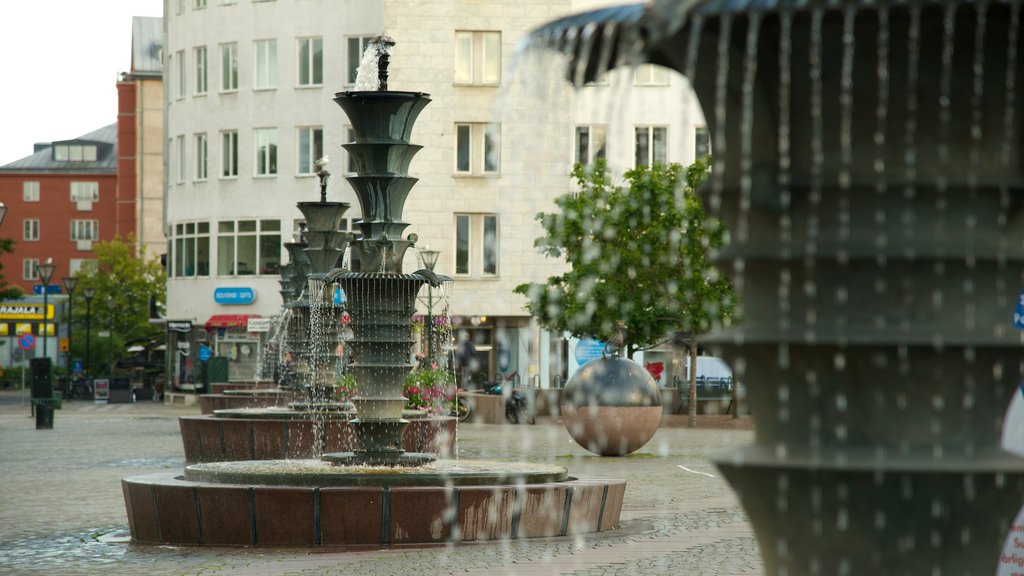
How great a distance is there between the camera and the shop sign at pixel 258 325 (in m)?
58.5

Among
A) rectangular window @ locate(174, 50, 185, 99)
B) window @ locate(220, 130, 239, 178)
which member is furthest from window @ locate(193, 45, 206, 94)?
window @ locate(220, 130, 239, 178)

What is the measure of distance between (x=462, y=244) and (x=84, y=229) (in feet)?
235

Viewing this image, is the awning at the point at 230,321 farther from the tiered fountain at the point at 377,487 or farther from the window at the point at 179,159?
the tiered fountain at the point at 377,487

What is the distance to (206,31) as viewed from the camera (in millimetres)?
61500

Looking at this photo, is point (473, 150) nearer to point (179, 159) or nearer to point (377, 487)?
point (179, 159)

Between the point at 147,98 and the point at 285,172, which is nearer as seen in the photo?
the point at 285,172

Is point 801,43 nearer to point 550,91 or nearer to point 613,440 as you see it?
point 550,91

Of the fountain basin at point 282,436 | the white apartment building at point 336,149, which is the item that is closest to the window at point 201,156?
the white apartment building at point 336,149

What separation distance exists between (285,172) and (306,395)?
3153cm

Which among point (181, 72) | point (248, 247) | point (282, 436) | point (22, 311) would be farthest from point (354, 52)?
point (282, 436)

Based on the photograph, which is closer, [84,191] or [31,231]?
[31,231]

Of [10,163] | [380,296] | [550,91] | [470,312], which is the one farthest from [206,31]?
[10,163]

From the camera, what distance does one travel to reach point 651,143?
186ft

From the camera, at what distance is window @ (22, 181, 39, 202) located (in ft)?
407
